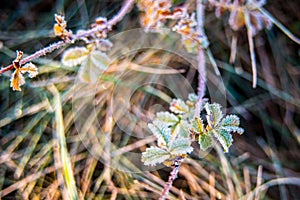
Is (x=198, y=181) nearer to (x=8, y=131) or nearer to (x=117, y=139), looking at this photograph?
(x=117, y=139)

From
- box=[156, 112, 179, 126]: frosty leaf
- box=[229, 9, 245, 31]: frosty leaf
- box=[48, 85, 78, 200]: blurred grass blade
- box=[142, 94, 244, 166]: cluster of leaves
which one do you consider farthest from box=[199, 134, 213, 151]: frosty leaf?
box=[229, 9, 245, 31]: frosty leaf

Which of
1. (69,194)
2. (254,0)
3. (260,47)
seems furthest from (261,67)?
(69,194)

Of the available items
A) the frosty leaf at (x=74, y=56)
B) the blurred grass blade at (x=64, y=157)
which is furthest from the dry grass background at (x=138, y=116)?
the frosty leaf at (x=74, y=56)

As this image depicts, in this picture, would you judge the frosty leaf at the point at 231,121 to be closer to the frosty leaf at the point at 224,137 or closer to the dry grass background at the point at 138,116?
the frosty leaf at the point at 224,137

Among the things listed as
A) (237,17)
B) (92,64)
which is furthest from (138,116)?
(237,17)

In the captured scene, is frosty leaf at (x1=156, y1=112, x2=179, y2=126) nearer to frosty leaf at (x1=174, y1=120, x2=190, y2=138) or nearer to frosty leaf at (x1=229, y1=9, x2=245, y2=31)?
frosty leaf at (x1=174, y1=120, x2=190, y2=138)

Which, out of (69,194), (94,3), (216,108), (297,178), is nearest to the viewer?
(216,108)

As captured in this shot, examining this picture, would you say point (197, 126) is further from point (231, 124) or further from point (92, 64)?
point (92, 64)

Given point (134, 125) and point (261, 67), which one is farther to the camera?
point (261, 67)
